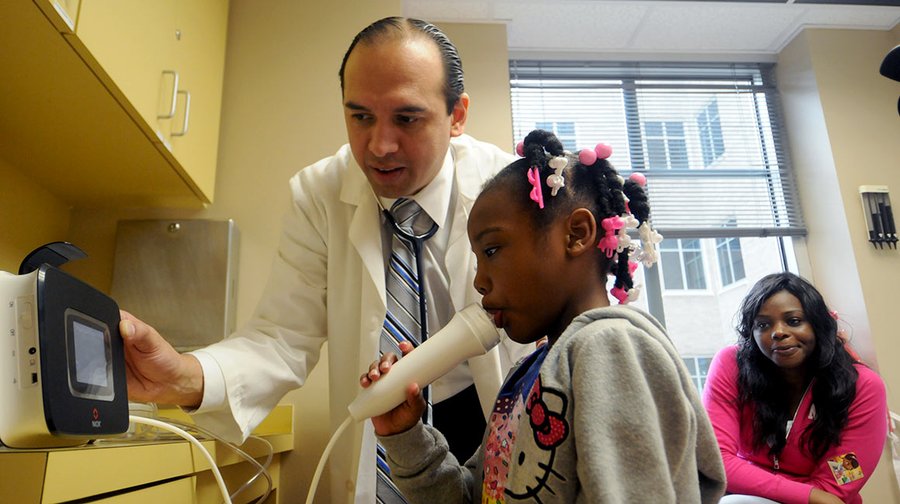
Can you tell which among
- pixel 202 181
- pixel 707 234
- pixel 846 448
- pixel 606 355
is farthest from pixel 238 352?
pixel 707 234

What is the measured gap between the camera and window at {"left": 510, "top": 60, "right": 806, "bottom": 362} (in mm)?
2693

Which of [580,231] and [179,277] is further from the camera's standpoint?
[179,277]

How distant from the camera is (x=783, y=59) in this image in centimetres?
292

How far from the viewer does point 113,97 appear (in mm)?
1245

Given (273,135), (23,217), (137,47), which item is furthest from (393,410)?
(273,135)

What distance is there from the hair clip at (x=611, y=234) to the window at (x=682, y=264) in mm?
2054

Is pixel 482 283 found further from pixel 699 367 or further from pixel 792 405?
pixel 699 367

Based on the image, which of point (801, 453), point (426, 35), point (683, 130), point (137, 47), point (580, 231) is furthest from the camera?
point (683, 130)

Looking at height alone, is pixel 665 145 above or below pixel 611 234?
above

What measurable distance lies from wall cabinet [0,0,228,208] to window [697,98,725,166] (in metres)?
2.17

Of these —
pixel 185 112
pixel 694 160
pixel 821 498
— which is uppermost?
pixel 694 160

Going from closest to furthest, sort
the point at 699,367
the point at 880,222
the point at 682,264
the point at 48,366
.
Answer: the point at 48,366 < the point at 880,222 < the point at 699,367 < the point at 682,264

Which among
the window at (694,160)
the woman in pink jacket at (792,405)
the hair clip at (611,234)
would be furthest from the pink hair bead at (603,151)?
the window at (694,160)

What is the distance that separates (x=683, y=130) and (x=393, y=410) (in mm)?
2513
